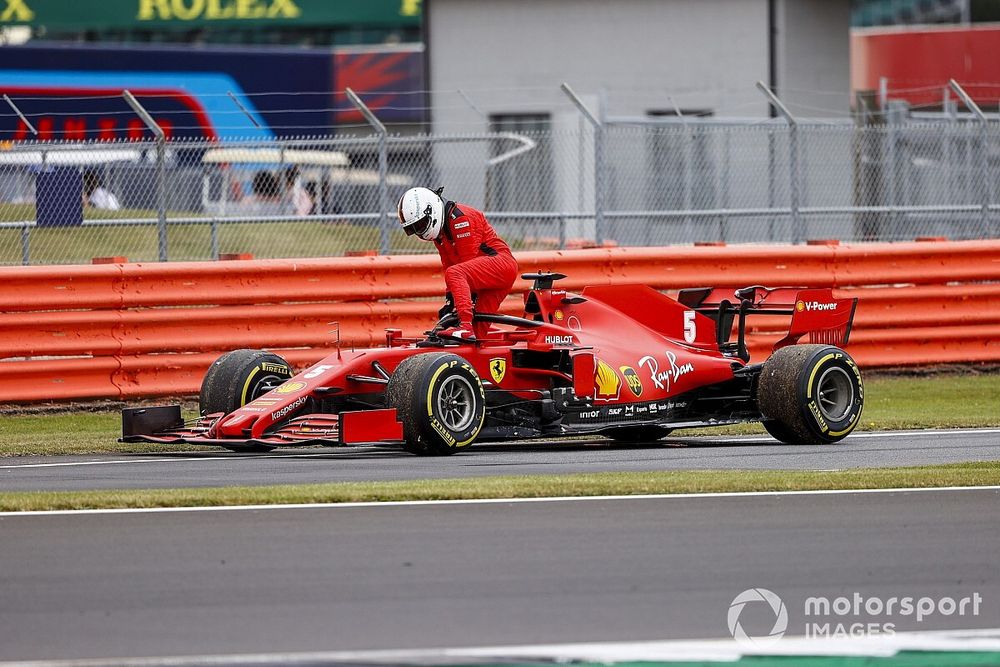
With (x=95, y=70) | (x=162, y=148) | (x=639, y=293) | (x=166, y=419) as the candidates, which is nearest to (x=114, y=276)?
(x=162, y=148)

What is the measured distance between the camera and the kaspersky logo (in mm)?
12125

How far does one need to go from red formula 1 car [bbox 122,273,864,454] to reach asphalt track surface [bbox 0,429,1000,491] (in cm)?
18

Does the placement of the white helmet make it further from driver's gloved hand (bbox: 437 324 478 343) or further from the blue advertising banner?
the blue advertising banner

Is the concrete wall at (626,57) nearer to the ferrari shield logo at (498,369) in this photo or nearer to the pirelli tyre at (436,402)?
the ferrari shield logo at (498,369)

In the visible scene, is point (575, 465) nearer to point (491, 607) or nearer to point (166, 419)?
point (166, 419)

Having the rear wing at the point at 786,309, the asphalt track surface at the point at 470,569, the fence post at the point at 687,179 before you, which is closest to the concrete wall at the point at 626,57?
the fence post at the point at 687,179

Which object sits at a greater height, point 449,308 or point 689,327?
point 449,308

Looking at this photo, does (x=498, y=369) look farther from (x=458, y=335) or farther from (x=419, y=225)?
(x=419, y=225)

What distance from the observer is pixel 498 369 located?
11.2m

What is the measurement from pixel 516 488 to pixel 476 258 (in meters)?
2.96

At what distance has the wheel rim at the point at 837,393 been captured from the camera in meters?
11.7

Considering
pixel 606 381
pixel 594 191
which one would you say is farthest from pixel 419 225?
pixel 594 191

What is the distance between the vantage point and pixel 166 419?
36.3ft

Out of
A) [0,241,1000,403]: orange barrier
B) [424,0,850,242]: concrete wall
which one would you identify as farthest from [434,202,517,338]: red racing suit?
[424,0,850,242]: concrete wall
